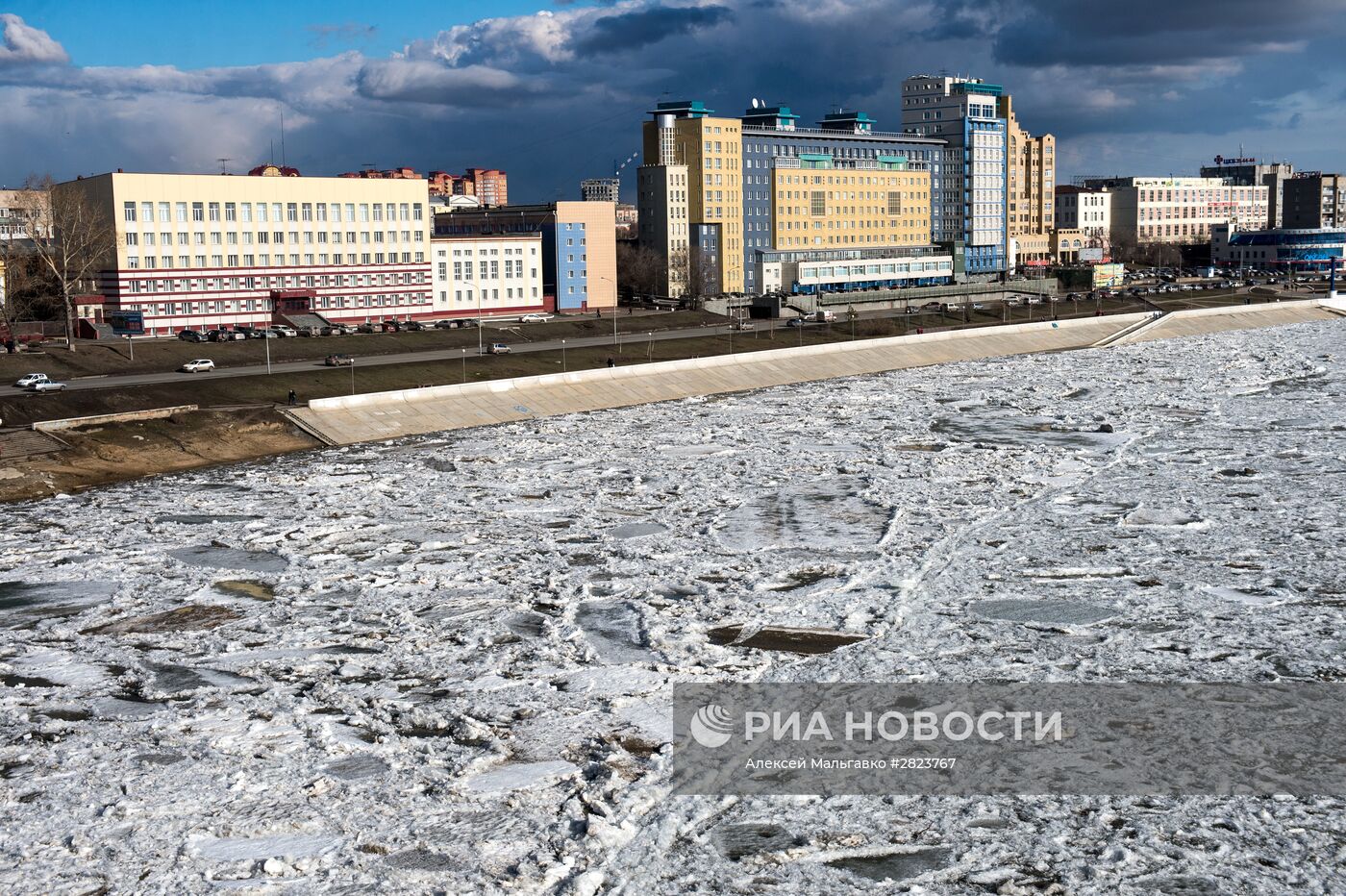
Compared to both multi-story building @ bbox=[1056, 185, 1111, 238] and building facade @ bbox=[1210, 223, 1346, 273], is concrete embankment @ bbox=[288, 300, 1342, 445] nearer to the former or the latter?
building facade @ bbox=[1210, 223, 1346, 273]

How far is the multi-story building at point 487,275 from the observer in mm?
85625

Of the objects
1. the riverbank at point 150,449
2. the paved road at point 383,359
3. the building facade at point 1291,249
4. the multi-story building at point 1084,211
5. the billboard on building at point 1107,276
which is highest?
the multi-story building at point 1084,211

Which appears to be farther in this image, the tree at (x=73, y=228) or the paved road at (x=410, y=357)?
the tree at (x=73, y=228)

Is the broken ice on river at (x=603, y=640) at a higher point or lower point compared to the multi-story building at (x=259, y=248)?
lower

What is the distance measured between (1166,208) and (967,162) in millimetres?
67114

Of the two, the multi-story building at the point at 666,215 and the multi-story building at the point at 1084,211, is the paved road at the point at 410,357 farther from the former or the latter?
the multi-story building at the point at 1084,211

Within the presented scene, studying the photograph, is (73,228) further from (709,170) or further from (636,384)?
(709,170)

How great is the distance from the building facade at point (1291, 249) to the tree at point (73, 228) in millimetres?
130695

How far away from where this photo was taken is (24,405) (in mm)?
48875

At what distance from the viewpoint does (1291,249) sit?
16100 cm

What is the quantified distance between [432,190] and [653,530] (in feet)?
466

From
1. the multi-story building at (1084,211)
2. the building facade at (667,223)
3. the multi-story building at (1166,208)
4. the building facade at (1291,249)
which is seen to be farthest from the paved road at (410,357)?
the multi-story building at (1166,208)

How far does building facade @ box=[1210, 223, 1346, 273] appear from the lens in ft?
525

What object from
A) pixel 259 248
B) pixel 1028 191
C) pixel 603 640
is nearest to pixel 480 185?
pixel 1028 191
